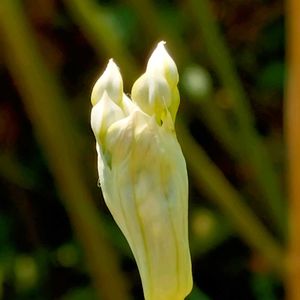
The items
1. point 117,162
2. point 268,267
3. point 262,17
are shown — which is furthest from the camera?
point 262,17

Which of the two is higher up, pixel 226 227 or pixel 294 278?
pixel 294 278

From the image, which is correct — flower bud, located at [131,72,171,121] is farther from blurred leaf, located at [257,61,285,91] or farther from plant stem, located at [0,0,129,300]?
blurred leaf, located at [257,61,285,91]

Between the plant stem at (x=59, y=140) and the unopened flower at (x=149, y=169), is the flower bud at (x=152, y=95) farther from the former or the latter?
the plant stem at (x=59, y=140)

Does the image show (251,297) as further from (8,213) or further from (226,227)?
(8,213)

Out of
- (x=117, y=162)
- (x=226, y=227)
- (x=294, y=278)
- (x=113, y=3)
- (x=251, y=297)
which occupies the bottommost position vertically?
(x=251, y=297)

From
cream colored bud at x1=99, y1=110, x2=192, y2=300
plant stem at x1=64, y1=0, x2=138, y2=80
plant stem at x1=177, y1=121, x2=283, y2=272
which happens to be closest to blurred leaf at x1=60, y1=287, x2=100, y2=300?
plant stem at x1=177, y1=121, x2=283, y2=272

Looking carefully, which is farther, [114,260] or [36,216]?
[36,216]

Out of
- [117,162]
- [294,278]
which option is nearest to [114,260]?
[294,278]

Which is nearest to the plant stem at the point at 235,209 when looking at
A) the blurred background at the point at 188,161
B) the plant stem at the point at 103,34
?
the blurred background at the point at 188,161
